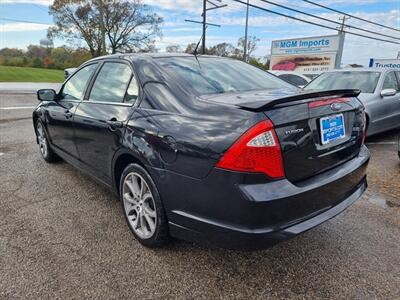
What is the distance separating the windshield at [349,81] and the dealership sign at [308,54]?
707 inches

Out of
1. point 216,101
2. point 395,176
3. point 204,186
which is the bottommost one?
point 395,176

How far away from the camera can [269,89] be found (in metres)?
2.62

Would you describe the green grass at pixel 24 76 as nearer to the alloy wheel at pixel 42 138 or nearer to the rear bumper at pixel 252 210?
the alloy wheel at pixel 42 138

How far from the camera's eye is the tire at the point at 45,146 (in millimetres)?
4516

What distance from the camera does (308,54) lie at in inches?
971

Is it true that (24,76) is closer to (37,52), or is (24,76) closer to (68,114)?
(37,52)

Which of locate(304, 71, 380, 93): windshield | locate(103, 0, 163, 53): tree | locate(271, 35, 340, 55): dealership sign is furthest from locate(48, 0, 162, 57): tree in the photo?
locate(304, 71, 380, 93): windshield

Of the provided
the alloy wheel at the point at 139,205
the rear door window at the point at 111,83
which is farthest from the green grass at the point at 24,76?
the alloy wheel at the point at 139,205

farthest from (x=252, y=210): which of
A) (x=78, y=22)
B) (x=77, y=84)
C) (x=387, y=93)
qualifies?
(x=78, y=22)

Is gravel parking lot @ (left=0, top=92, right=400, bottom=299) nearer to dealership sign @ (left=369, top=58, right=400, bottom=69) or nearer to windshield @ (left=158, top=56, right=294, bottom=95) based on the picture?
windshield @ (left=158, top=56, right=294, bottom=95)

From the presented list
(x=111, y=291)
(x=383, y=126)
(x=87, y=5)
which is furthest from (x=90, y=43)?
(x=111, y=291)

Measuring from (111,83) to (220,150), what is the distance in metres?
1.69

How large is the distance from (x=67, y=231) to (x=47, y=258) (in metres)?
0.41

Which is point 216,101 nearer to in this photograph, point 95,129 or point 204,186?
point 204,186
